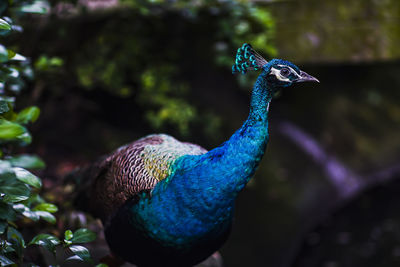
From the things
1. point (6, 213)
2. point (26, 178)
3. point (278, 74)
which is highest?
point (278, 74)

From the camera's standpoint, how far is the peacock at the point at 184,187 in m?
1.61

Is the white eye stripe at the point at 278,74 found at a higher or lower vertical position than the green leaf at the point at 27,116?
higher

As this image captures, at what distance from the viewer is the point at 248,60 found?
5.44 feet

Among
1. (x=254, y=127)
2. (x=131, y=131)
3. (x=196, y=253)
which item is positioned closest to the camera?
(x=254, y=127)

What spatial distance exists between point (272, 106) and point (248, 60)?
248 centimetres

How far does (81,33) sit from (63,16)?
22 centimetres

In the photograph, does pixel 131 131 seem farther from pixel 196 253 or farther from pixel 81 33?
pixel 196 253

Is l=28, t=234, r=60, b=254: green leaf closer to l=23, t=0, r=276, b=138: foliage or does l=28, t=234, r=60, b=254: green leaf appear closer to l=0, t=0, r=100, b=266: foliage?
l=0, t=0, r=100, b=266: foliage

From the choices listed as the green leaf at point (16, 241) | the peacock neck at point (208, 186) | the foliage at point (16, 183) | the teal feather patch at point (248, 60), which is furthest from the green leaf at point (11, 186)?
the teal feather patch at point (248, 60)

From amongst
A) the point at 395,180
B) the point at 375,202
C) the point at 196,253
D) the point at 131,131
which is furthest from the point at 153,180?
the point at 395,180

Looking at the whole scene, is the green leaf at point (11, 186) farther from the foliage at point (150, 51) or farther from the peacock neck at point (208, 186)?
the foliage at point (150, 51)

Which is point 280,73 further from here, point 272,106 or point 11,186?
point 272,106

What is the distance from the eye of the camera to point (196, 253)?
1.78 metres

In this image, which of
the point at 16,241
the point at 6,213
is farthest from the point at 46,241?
the point at 6,213
